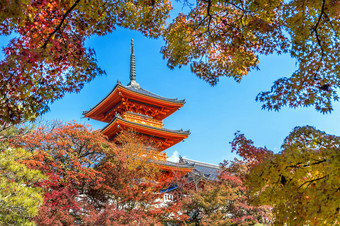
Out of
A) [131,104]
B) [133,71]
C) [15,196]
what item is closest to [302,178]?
[15,196]

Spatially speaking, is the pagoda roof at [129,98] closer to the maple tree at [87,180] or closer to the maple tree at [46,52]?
the maple tree at [87,180]

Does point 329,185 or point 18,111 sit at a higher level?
point 18,111

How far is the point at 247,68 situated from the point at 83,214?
252 inches

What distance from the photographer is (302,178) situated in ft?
10.1

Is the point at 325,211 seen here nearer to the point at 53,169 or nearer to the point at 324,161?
the point at 324,161

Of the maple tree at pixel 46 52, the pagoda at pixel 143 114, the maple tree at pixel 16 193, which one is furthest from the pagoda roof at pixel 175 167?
the maple tree at pixel 46 52

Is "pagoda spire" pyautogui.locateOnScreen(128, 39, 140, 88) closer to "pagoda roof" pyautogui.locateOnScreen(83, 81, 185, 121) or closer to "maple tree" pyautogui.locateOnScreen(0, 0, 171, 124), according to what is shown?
"pagoda roof" pyautogui.locateOnScreen(83, 81, 185, 121)

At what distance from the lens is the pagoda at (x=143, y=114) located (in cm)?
1446

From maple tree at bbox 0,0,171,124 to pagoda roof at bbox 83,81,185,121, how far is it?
10808 mm

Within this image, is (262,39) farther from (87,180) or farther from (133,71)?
(133,71)

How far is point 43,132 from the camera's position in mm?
9016

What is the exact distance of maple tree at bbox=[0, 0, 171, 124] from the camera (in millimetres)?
2865

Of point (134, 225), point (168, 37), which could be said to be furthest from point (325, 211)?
point (134, 225)

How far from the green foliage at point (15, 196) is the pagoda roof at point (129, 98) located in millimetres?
9010
